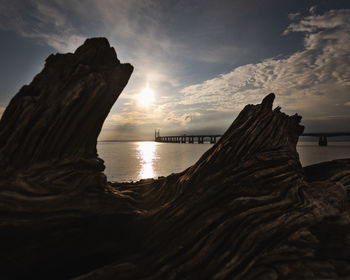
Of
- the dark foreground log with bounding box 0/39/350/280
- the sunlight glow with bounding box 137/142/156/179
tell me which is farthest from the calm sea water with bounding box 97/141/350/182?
the dark foreground log with bounding box 0/39/350/280

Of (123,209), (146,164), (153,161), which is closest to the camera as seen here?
(123,209)

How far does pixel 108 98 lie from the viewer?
4734 mm

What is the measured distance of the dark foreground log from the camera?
3.46 metres

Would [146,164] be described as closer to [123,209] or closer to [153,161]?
[153,161]

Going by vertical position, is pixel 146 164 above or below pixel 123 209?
below

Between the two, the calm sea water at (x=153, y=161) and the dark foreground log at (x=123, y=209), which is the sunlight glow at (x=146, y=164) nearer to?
the calm sea water at (x=153, y=161)

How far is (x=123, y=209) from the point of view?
14.3 feet

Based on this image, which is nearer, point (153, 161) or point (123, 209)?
point (123, 209)

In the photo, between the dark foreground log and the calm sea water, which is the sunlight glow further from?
the dark foreground log

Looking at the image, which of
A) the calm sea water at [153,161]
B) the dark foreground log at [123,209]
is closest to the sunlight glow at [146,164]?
the calm sea water at [153,161]

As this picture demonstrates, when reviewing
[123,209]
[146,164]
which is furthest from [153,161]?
[123,209]

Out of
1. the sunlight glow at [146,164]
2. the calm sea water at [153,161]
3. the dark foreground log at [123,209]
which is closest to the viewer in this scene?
the dark foreground log at [123,209]

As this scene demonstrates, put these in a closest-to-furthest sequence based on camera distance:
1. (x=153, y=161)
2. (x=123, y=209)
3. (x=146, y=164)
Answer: (x=123, y=209) → (x=146, y=164) → (x=153, y=161)

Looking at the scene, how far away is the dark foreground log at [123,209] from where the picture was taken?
3.46 meters
